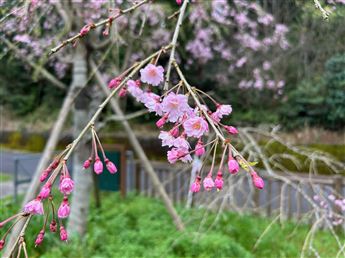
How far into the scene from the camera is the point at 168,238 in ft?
14.0

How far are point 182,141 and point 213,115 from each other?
157 millimetres

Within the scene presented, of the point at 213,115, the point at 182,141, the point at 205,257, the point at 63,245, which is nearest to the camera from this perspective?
the point at 182,141

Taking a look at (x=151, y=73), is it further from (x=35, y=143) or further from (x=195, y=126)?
(x=35, y=143)

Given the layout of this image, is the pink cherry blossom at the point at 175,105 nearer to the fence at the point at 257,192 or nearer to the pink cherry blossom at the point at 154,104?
the pink cherry blossom at the point at 154,104

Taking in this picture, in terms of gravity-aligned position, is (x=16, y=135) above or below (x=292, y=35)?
below

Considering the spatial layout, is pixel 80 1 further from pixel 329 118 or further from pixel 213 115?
pixel 329 118

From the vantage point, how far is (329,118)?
10562 millimetres

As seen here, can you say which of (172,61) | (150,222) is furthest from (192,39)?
(172,61)

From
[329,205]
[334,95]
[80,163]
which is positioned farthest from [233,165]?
[334,95]

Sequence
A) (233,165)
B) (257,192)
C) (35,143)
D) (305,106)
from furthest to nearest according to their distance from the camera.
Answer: (35,143), (305,106), (257,192), (233,165)

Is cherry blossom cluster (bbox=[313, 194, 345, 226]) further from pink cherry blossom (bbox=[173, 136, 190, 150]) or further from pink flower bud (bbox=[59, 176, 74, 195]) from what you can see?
pink flower bud (bbox=[59, 176, 74, 195])

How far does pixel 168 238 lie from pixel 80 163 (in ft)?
4.25

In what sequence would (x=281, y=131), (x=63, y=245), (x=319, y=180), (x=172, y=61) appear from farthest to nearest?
(x=281, y=131) → (x=319, y=180) → (x=63, y=245) → (x=172, y=61)

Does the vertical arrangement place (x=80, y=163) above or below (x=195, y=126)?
below
